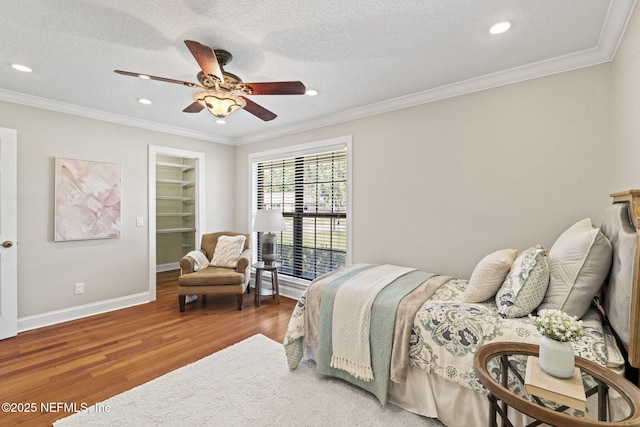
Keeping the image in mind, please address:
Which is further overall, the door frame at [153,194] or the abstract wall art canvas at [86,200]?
the door frame at [153,194]

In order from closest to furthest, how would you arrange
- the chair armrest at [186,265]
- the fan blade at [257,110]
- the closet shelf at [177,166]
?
the fan blade at [257,110], the chair armrest at [186,265], the closet shelf at [177,166]

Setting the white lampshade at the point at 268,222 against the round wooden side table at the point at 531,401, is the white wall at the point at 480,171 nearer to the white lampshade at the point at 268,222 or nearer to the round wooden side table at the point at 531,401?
the white lampshade at the point at 268,222

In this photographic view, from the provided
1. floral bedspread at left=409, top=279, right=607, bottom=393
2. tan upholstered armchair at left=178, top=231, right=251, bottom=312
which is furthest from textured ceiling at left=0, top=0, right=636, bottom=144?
tan upholstered armchair at left=178, top=231, right=251, bottom=312

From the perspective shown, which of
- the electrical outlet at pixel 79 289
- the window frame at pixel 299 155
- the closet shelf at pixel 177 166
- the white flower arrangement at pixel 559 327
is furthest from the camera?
the closet shelf at pixel 177 166

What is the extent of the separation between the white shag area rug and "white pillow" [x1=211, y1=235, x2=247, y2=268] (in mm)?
1729

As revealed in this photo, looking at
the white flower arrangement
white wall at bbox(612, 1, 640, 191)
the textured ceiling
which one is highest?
the textured ceiling

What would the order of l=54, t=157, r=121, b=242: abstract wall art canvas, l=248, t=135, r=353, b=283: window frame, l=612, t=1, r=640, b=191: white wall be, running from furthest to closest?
1. l=248, t=135, r=353, b=283: window frame
2. l=54, t=157, r=121, b=242: abstract wall art canvas
3. l=612, t=1, r=640, b=191: white wall

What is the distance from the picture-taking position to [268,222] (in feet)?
12.4

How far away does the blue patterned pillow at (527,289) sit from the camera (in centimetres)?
162

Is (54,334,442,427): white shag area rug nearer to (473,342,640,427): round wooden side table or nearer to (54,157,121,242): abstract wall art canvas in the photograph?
(473,342,640,427): round wooden side table

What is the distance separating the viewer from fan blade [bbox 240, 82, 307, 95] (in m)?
2.00

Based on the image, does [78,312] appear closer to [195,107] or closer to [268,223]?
[268,223]

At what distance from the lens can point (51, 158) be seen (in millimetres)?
3209

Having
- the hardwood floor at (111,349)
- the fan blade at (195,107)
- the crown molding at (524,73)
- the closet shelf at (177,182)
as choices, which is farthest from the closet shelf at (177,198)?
the fan blade at (195,107)
